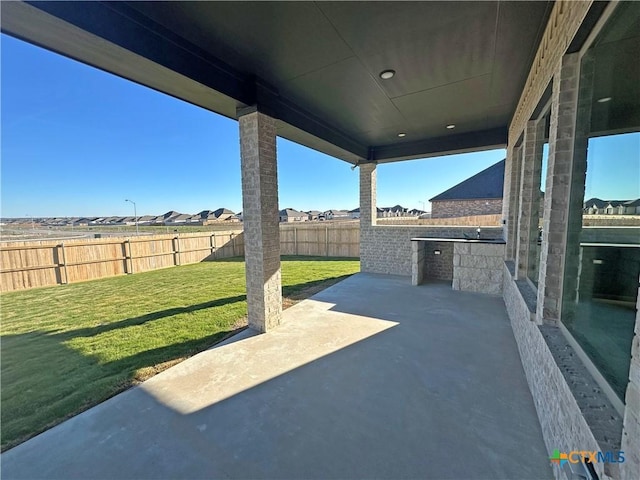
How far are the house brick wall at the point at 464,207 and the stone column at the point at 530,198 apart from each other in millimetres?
14576

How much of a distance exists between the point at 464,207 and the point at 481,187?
185 cm

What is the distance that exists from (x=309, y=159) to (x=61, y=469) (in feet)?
54.5

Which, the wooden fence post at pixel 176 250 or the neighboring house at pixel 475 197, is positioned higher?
the neighboring house at pixel 475 197

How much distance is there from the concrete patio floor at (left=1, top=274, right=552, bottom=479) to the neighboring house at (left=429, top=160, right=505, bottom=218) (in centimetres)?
1587

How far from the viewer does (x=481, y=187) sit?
1759 cm

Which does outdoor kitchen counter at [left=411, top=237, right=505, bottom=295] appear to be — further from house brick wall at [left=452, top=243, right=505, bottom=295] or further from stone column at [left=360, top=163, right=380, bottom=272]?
stone column at [left=360, top=163, right=380, bottom=272]

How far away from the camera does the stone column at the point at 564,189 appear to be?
190 cm

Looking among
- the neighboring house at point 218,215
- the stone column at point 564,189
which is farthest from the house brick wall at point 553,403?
the neighboring house at point 218,215

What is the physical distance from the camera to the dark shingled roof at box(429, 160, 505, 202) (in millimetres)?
16841

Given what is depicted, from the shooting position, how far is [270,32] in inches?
98.6

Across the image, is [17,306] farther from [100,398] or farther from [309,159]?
[309,159]

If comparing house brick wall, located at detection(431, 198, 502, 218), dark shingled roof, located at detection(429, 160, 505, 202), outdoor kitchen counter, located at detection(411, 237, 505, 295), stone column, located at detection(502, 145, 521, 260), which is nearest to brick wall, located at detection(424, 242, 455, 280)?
outdoor kitchen counter, located at detection(411, 237, 505, 295)

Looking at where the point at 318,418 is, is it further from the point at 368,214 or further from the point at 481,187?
the point at 481,187

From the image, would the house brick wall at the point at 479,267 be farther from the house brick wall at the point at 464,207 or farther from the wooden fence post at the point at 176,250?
the house brick wall at the point at 464,207
